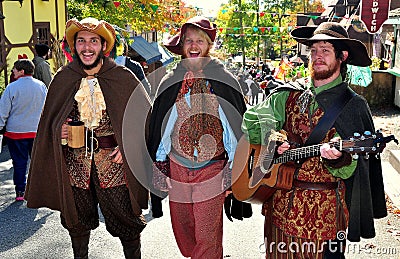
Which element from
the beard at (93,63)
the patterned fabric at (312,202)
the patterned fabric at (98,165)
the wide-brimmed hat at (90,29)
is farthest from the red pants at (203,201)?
the wide-brimmed hat at (90,29)

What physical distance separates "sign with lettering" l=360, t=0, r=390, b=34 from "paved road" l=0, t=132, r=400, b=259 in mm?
7999

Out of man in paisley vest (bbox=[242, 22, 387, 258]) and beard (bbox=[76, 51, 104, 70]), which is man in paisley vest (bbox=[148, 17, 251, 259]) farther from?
beard (bbox=[76, 51, 104, 70])

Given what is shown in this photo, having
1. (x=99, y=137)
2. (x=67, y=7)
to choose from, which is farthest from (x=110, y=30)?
(x=67, y=7)

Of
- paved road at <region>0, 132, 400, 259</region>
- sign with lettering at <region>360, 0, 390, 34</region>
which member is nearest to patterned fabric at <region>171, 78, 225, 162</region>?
paved road at <region>0, 132, 400, 259</region>

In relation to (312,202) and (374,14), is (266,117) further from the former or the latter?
(374,14)

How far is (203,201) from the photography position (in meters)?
3.77

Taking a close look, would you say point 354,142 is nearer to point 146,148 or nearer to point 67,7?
point 146,148

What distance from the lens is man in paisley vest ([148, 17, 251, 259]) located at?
3.75 m

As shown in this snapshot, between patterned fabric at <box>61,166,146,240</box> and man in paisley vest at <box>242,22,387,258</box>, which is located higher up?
man in paisley vest at <box>242,22,387,258</box>

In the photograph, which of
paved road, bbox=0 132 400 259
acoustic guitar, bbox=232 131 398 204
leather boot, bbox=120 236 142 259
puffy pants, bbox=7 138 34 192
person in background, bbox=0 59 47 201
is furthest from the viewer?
puffy pants, bbox=7 138 34 192

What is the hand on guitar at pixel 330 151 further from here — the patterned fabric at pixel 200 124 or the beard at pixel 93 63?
the beard at pixel 93 63

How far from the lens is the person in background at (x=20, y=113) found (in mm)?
6234

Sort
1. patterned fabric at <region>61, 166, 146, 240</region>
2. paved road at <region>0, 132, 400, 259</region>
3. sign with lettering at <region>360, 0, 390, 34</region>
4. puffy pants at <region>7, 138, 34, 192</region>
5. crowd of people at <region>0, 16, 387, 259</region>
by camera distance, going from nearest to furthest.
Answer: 1. crowd of people at <region>0, 16, 387, 259</region>
2. patterned fabric at <region>61, 166, 146, 240</region>
3. paved road at <region>0, 132, 400, 259</region>
4. puffy pants at <region>7, 138, 34, 192</region>
5. sign with lettering at <region>360, 0, 390, 34</region>

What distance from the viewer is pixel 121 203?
12.8 feet
